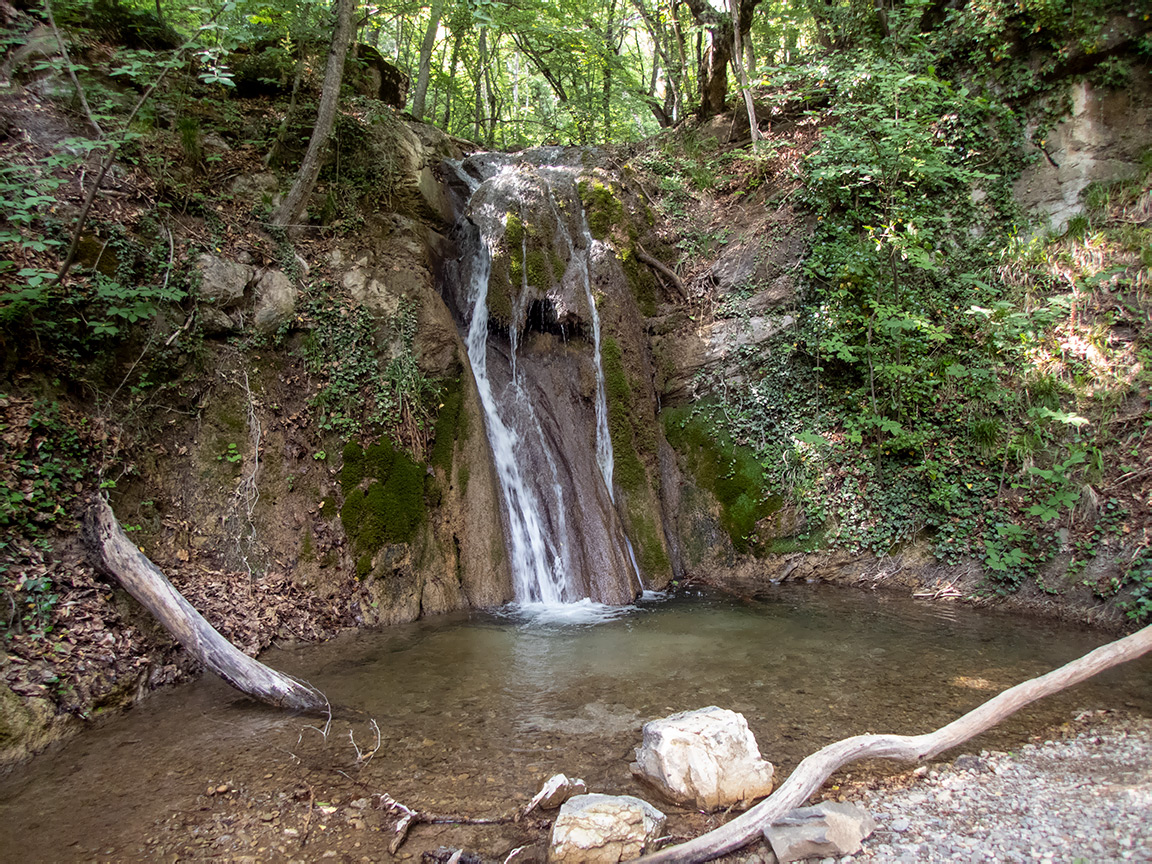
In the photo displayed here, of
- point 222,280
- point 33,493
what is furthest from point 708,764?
point 222,280

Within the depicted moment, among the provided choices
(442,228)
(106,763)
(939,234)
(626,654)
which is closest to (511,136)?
(442,228)

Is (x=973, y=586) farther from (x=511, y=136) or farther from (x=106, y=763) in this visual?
(x=511, y=136)

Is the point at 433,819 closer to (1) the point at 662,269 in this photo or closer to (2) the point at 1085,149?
(1) the point at 662,269

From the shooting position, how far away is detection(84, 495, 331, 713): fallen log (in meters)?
4.29

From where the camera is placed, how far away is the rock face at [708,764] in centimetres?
313

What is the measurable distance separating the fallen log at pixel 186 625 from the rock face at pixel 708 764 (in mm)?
2555

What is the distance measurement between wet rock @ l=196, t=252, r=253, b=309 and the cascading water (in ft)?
9.85

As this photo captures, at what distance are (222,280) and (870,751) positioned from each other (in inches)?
292

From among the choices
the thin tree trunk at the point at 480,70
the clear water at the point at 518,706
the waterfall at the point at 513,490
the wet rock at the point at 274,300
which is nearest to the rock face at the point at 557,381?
the waterfall at the point at 513,490

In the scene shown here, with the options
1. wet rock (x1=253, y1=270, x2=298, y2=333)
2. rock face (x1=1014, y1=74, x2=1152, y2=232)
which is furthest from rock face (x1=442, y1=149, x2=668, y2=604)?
rock face (x1=1014, y1=74, x2=1152, y2=232)

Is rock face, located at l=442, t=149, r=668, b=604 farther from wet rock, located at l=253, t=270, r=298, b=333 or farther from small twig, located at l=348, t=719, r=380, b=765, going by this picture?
small twig, located at l=348, t=719, r=380, b=765

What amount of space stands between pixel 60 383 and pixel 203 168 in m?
3.69

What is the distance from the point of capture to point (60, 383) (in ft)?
16.7

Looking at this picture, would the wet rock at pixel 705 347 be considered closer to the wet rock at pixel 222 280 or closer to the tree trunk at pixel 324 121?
the tree trunk at pixel 324 121
